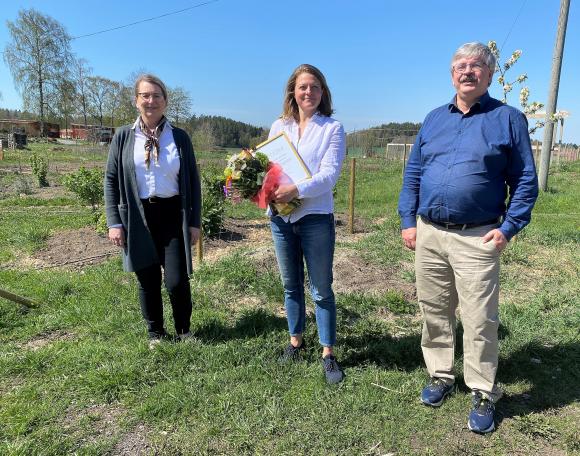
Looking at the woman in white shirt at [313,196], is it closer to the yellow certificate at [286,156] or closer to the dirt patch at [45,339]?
the yellow certificate at [286,156]

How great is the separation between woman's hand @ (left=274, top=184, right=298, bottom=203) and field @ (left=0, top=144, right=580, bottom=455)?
120 cm

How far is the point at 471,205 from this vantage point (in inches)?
93.0

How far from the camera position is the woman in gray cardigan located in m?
2.99

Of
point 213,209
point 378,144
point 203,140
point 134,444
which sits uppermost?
point 203,140

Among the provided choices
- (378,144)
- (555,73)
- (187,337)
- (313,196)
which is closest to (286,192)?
(313,196)

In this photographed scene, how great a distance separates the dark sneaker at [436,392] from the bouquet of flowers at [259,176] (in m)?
1.39

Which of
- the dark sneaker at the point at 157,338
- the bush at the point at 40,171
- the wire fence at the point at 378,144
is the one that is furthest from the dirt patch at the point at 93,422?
the wire fence at the point at 378,144

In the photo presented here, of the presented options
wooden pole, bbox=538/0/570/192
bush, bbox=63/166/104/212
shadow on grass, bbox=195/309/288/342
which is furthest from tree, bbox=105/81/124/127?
shadow on grass, bbox=195/309/288/342

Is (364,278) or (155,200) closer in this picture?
(155,200)

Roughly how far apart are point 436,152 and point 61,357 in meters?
2.90

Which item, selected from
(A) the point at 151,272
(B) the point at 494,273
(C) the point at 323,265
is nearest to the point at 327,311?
(C) the point at 323,265

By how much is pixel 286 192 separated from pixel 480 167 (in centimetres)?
106

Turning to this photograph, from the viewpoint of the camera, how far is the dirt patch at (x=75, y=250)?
18.5ft

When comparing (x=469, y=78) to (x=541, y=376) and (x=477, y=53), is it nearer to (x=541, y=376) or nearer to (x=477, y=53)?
(x=477, y=53)
